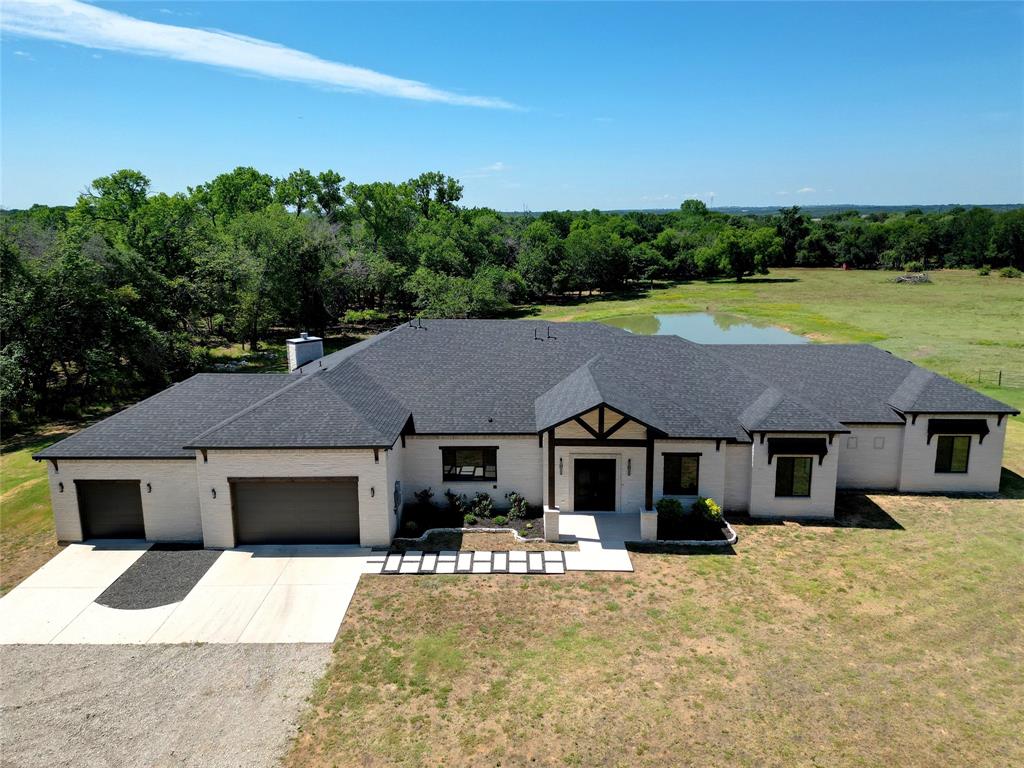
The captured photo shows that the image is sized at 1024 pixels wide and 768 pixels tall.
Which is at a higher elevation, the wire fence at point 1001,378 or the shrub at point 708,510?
the wire fence at point 1001,378

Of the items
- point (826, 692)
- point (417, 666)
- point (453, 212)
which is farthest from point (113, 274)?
point (453, 212)

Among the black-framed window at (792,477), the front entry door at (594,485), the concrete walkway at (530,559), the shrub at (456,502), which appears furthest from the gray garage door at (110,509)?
the black-framed window at (792,477)

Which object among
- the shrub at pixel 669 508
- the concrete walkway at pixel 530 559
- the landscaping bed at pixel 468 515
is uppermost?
the shrub at pixel 669 508

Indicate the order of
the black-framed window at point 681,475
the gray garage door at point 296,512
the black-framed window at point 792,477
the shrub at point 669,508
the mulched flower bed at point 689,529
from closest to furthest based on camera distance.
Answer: the gray garage door at point 296,512, the mulched flower bed at point 689,529, the shrub at point 669,508, the black-framed window at point 681,475, the black-framed window at point 792,477

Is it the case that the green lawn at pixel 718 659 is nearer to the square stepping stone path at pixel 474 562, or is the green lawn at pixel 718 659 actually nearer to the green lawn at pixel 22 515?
the square stepping stone path at pixel 474 562

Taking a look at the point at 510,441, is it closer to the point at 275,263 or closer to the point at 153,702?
the point at 153,702

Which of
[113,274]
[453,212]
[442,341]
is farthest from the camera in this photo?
[453,212]

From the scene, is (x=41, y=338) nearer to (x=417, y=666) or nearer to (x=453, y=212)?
(x=417, y=666)

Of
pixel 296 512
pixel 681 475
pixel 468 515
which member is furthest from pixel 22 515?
pixel 681 475
